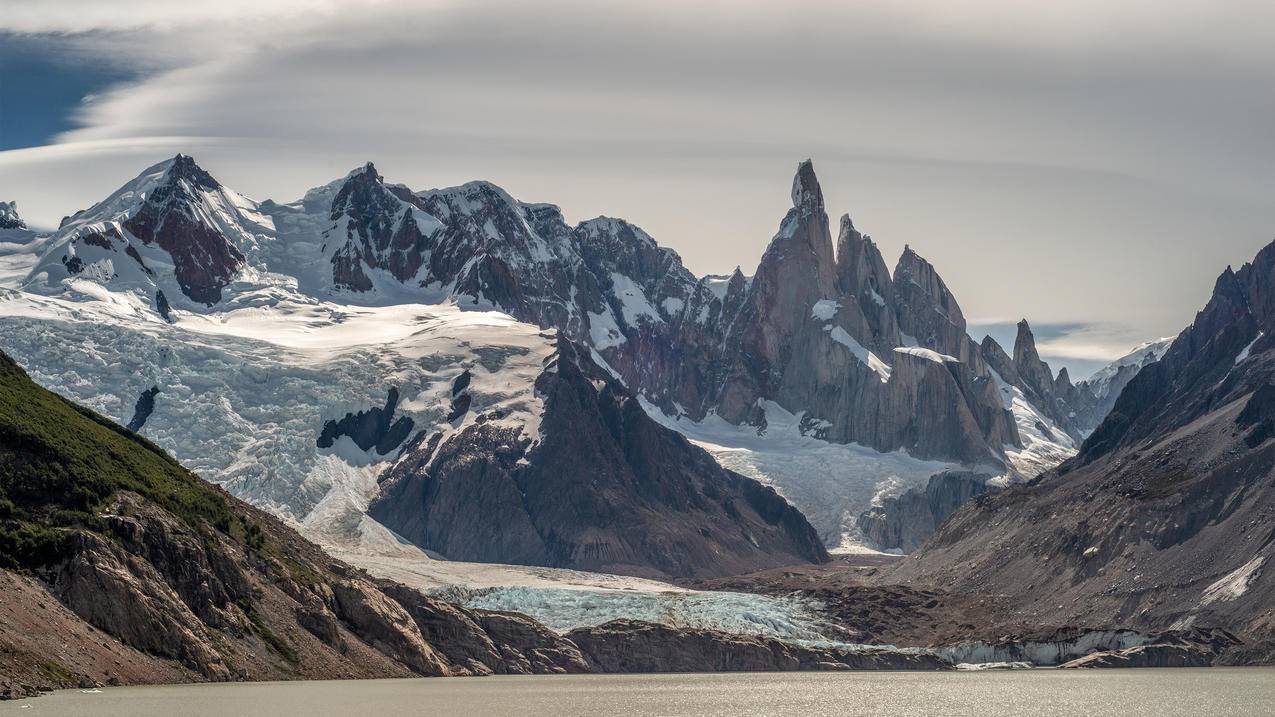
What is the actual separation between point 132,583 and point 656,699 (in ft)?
161

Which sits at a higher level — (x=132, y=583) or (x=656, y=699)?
(x=132, y=583)

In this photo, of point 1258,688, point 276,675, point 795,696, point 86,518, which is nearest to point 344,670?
point 276,675

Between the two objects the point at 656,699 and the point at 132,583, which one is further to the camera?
the point at 656,699

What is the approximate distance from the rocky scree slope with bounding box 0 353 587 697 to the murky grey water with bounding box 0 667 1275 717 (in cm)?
480

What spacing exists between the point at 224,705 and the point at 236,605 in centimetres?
4221

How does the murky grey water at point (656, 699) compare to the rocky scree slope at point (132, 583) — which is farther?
the rocky scree slope at point (132, 583)

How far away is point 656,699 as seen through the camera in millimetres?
171500

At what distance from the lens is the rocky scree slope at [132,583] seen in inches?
5842

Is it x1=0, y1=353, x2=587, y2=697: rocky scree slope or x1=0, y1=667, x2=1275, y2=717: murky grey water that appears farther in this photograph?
x1=0, y1=353, x2=587, y2=697: rocky scree slope

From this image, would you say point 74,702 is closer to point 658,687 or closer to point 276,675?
point 276,675

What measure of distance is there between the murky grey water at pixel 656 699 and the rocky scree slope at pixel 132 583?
4803 millimetres

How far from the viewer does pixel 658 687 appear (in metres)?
198

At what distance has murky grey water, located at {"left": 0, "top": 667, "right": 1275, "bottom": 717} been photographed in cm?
13375

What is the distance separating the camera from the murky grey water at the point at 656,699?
134m
